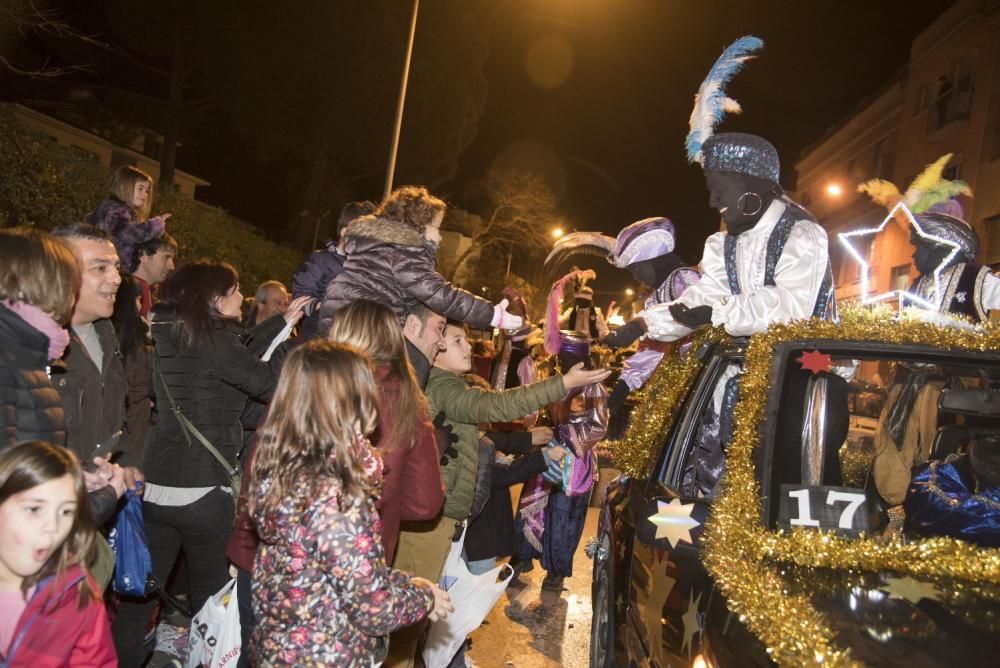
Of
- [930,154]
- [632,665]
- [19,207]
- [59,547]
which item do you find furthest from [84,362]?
[930,154]

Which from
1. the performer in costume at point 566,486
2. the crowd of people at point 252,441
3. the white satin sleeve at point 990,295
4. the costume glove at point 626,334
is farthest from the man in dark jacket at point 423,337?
the white satin sleeve at point 990,295

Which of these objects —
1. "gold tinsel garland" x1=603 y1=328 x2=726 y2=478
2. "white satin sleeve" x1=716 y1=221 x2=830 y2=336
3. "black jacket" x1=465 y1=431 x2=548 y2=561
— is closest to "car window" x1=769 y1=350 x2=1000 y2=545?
"white satin sleeve" x1=716 y1=221 x2=830 y2=336

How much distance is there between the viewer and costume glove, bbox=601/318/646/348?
3.82 metres

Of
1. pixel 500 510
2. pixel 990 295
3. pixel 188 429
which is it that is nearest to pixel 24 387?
pixel 188 429

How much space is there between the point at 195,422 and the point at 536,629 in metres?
2.72

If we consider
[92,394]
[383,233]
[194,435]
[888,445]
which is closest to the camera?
[92,394]

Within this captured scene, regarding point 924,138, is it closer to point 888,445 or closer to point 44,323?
point 888,445

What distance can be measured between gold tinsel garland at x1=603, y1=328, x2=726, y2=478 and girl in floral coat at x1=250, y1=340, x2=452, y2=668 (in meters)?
1.24

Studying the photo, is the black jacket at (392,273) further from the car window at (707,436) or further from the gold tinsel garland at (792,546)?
the gold tinsel garland at (792,546)

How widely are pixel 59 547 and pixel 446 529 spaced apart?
1.86 metres

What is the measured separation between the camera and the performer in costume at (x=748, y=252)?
10.8ft

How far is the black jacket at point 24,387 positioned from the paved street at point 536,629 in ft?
9.85

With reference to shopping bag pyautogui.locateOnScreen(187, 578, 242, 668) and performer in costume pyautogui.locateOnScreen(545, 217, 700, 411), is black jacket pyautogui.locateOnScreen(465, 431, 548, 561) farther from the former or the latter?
shopping bag pyautogui.locateOnScreen(187, 578, 242, 668)

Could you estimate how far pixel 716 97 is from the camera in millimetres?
4180
